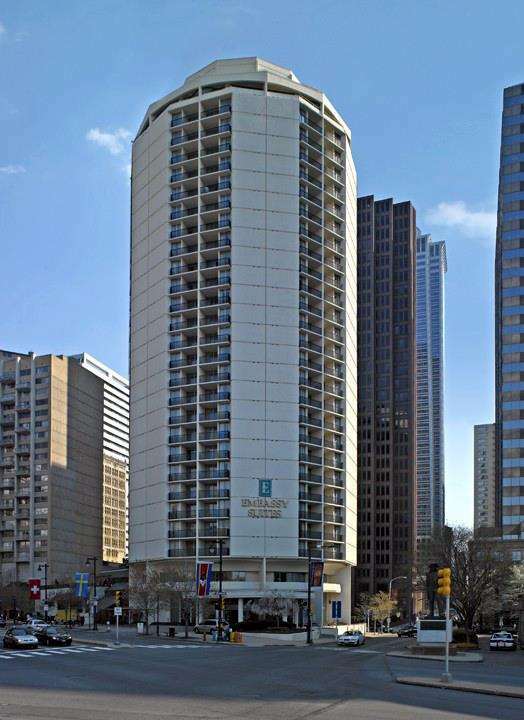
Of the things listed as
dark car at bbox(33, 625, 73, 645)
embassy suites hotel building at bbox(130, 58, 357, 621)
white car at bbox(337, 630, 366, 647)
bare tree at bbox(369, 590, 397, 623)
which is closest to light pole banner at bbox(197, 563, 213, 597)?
white car at bbox(337, 630, 366, 647)

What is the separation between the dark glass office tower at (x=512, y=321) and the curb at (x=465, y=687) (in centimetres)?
12028

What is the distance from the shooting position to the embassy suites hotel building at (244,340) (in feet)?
418

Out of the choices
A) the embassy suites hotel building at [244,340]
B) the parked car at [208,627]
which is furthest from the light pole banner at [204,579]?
the embassy suites hotel building at [244,340]

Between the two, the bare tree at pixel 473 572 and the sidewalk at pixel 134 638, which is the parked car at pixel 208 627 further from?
the bare tree at pixel 473 572

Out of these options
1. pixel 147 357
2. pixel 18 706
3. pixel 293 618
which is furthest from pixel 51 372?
pixel 18 706

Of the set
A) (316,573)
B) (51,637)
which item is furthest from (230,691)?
(316,573)

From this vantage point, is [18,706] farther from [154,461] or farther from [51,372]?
[51,372]

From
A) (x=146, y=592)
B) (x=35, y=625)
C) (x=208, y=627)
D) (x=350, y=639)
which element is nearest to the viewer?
(x=35, y=625)

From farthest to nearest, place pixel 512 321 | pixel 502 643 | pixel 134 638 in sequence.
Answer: pixel 512 321 < pixel 134 638 < pixel 502 643

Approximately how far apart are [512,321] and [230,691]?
141185mm

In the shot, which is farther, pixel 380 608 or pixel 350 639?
pixel 380 608

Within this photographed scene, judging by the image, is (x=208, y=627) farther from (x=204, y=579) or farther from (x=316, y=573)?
(x=316, y=573)

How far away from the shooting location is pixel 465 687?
121 ft

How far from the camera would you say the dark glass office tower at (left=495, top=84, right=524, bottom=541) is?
158750mm
